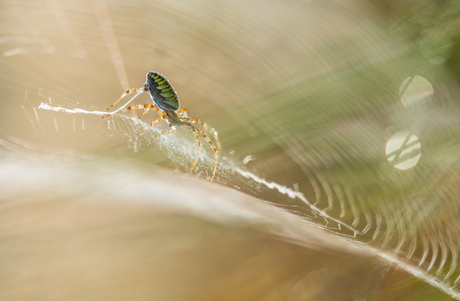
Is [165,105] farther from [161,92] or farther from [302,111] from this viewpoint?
[302,111]

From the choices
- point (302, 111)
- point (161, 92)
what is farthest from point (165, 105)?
point (302, 111)

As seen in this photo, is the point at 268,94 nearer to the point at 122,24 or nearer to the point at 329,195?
the point at 329,195

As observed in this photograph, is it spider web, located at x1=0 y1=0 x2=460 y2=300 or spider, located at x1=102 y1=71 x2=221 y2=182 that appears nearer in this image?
spider web, located at x1=0 y1=0 x2=460 y2=300

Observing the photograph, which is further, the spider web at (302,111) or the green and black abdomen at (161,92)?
the green and black abdomen at (161,92)

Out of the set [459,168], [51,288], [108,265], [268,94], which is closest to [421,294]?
[459,168]

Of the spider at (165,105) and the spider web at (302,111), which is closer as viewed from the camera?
the spider web at (302,111)
